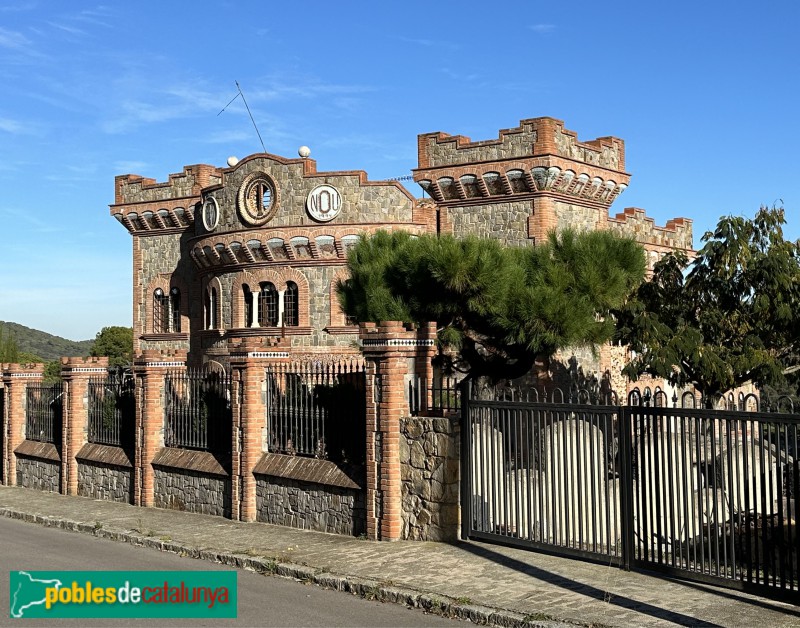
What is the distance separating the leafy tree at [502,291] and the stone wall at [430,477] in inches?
219

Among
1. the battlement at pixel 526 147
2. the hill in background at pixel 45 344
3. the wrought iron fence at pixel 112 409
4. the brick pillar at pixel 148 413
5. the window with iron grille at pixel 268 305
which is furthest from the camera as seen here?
the hill in background at pixel 45 344

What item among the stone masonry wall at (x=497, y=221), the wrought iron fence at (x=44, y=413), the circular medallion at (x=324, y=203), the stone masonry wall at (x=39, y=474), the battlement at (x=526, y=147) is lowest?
the stone masonry wall at (x=39, y=474)

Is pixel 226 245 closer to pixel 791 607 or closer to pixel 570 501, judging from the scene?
pixel 570 501

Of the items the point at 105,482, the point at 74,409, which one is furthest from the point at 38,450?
the point at 105,482

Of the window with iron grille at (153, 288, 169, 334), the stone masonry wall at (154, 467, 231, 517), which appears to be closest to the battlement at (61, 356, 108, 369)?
the stone masonry wall at (154, 467, 231, 517)

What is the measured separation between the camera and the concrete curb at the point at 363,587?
7.98 metres

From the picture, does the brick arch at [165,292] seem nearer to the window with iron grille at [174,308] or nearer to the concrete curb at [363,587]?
the window with iron grille at [174,308]

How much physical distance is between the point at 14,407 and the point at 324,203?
9.99 m

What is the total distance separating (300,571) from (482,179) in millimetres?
15945

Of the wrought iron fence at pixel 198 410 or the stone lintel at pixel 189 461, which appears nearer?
the stone lintel at pixel 189 461

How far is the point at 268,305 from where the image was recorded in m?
28.3

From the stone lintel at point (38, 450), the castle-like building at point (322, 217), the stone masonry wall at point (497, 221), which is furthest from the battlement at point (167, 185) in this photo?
the stone lintel at point (38, 450)

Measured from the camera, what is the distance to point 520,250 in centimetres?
1906

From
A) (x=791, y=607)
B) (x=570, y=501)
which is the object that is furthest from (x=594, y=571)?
(x=791, y=607)
